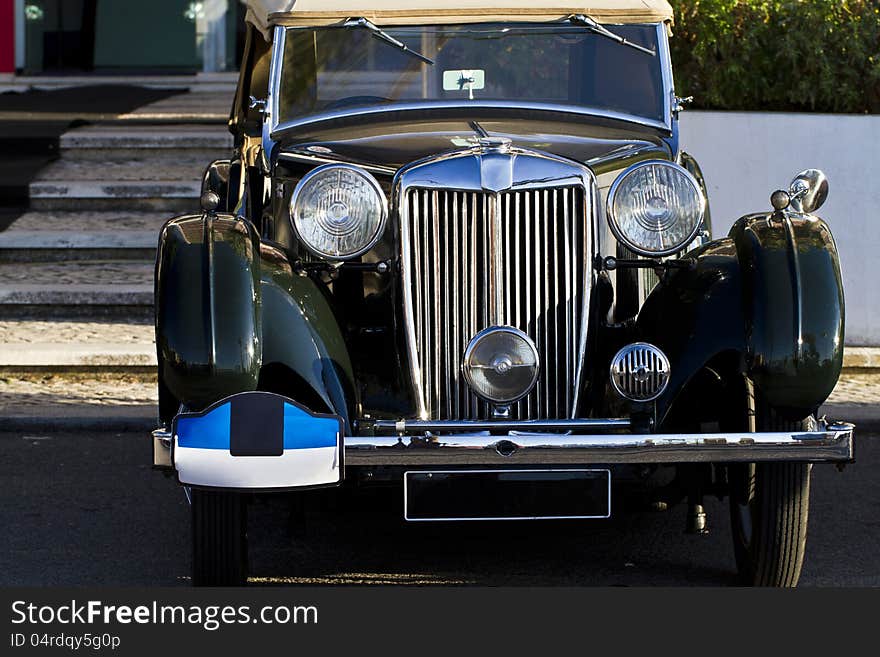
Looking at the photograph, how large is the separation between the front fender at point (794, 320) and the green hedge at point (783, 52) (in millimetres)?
4369

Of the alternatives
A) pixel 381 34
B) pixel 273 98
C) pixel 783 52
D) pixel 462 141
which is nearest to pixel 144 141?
pixel 783 52

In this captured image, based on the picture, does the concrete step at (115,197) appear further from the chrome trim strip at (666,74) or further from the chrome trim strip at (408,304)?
the chrome trim strip at (408,304)

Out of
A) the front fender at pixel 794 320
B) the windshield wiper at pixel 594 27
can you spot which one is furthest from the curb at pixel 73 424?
the front fender at pixel 794 320

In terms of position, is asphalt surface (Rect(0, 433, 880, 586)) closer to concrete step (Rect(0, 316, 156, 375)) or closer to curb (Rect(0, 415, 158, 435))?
curb (Rect(0, 415, 158, 435))

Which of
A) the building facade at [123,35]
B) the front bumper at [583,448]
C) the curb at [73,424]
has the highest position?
the building facade at [123,35]

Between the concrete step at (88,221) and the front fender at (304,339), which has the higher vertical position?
the concrete step at (88,221)

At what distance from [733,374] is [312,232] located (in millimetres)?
1377

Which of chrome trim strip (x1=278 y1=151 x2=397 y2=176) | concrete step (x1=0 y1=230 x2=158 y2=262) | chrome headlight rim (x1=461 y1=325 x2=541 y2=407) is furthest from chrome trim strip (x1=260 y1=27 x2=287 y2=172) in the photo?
concrete step (x1=0 y1=230 x2=158 y2=262)

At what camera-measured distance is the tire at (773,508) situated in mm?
4234

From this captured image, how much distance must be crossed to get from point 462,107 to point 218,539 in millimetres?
1816

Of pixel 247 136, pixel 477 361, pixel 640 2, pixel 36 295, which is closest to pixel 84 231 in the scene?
pixel 36 295

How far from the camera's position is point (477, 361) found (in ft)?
13.8

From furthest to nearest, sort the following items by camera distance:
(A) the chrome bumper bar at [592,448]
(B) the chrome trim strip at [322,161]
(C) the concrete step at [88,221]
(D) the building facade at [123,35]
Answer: (D) the building facade at [123,35], (C) the concrete step at [88,221], (B) the chrome trim strip at [322,161], (A) the chrome bumper bar at [592,448]

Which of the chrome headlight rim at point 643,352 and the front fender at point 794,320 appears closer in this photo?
the front fender at point 794,320
